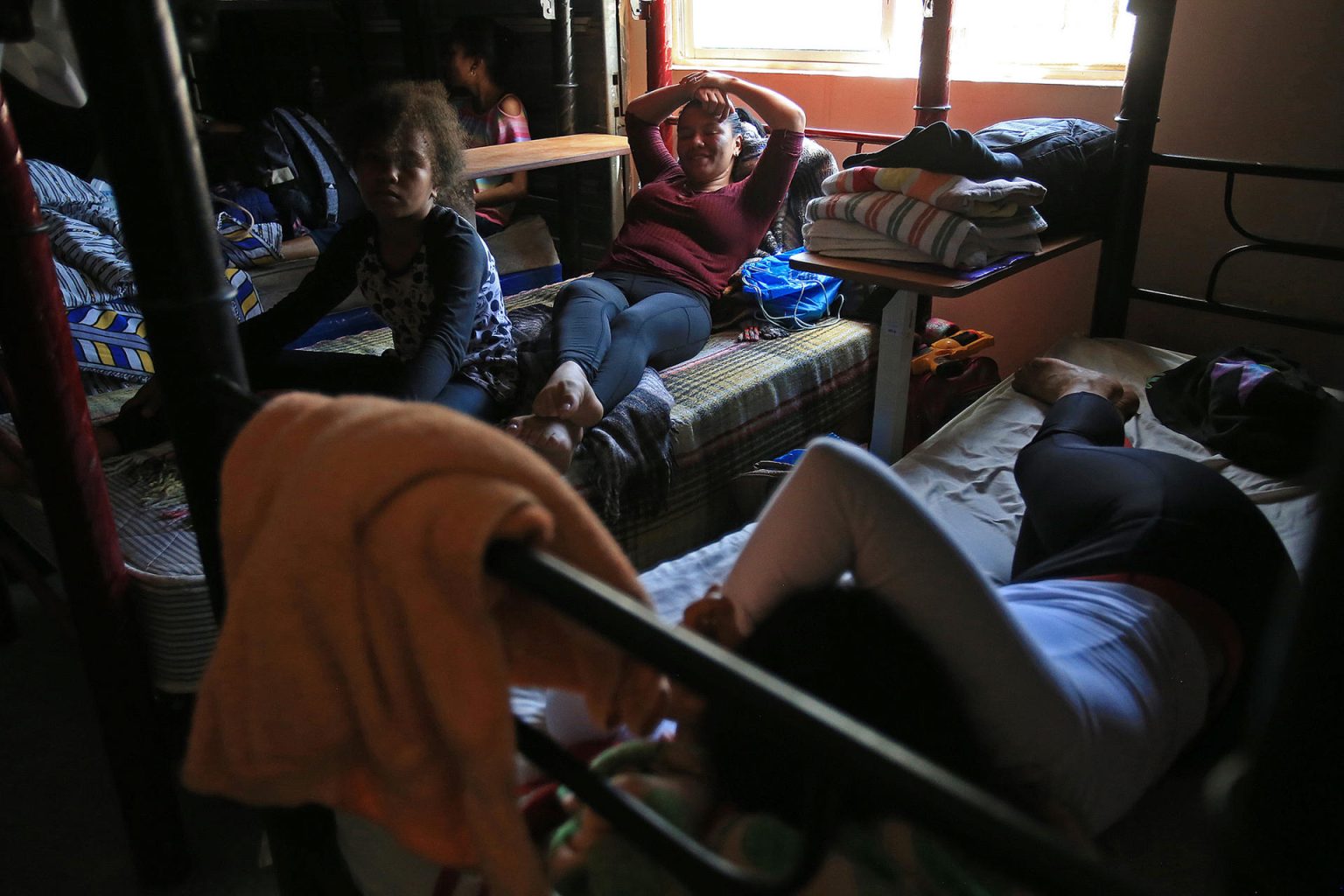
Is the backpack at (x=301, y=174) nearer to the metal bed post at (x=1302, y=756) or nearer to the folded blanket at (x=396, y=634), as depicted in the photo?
the folded blanket at (x=396, y=634)

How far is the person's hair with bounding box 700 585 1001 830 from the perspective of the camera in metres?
→ 0.81

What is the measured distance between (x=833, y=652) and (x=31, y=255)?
3.37ft

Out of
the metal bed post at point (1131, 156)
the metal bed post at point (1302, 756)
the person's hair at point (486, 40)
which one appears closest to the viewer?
the metal bed post at point (1302, 756)

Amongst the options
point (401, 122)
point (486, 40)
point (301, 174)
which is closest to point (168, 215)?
point (401, 122)

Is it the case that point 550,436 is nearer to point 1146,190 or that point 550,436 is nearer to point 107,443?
point 107,443

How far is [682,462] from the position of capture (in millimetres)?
1952

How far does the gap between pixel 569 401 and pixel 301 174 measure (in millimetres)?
2033

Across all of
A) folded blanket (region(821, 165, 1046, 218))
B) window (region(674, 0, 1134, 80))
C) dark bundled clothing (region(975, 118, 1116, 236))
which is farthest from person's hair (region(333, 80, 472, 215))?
window (region(674, 0, 1134, 80))

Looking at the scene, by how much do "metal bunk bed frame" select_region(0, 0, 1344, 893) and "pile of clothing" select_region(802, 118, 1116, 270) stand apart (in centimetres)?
136

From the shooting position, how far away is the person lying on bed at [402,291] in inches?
68.8

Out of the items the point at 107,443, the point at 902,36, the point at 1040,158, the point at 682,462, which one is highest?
the point at 902,36

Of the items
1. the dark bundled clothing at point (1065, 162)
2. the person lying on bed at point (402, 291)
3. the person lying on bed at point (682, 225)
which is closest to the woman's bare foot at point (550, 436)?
the person lying on bed at point (402, 291)

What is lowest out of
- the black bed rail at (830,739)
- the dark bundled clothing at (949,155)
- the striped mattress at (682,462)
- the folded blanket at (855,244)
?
the striped mattress at (682,462)

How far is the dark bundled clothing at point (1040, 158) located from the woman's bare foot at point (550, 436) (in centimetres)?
88
